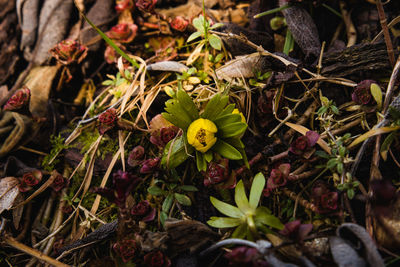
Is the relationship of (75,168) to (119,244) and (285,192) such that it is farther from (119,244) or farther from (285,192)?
(285,192)

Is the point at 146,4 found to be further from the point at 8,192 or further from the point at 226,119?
the point at 8,192

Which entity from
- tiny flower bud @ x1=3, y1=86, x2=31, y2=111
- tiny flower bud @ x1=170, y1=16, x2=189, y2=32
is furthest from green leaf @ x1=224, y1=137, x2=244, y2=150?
tiny flower bud @ x1=3, y1=86, x2=31, y2=111

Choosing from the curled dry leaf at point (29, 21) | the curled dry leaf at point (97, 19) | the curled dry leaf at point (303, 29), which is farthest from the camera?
the curled dry leaf at point (29, 21)

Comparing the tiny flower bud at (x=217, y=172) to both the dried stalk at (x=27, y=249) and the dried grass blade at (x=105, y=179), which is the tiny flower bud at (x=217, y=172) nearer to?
the dried grass blade at (x=105, y=179)

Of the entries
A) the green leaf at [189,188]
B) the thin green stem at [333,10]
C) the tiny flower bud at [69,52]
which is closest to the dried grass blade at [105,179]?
the green leaf at [189,188]

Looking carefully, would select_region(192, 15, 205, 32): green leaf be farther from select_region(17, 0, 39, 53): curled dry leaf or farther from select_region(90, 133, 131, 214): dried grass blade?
select_region(17, 0, 39, 53): curled dry leaf

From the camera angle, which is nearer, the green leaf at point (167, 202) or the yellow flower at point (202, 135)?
the yellow flower at point (202, 135)
